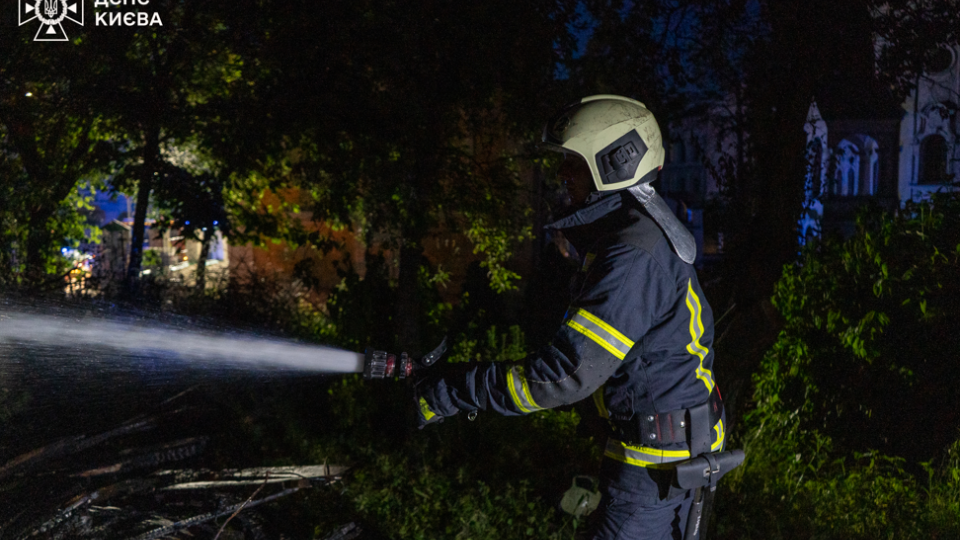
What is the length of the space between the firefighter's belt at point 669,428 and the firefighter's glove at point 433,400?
71 cm

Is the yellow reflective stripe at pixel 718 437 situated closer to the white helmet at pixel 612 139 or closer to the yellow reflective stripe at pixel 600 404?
the yellow reflective stripe at pixel 600 404

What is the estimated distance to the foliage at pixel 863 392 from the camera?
4383 mm

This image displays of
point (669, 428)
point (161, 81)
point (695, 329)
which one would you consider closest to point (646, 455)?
point (669, 428)

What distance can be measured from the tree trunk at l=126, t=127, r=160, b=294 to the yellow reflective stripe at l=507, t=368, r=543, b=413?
16.3ft

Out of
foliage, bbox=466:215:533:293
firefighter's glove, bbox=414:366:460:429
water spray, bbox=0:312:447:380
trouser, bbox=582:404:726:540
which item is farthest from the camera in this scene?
foliage, bbox=466:215:533:293

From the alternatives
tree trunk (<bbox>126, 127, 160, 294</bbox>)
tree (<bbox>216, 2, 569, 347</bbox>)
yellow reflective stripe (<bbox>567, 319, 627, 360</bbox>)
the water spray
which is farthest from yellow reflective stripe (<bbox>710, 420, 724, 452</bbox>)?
tree trunk (<bbox>126, 127, 160, 294</bbox>)

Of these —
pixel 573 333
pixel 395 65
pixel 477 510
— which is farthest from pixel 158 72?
pixel 573 333

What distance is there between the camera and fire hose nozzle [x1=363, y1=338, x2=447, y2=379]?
2.69 metres

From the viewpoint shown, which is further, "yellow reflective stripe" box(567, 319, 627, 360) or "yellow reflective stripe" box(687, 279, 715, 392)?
"yellow reflective stripe" box(687, 279, 715, 392)

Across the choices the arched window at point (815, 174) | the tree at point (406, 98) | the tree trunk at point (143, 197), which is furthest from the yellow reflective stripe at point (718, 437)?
the tree trunk at point (143, 197)

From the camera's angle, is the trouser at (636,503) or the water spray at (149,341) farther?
the water spray at (149,341)

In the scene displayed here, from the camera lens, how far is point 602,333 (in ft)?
7.77

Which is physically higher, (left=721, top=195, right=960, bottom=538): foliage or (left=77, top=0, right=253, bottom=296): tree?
(left=77, top=0, right=253, bottom=296): tree

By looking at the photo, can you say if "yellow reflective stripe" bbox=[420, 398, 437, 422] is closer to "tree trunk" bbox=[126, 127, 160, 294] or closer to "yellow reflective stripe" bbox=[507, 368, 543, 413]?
"yellow reflective stripe" bbox=[507, 368, 543, 413]
